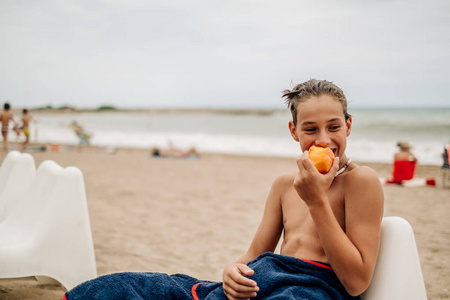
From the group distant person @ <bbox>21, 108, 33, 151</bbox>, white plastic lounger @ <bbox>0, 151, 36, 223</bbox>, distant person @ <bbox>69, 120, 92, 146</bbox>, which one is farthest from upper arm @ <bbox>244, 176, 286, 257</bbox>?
distant person @ <bbox>69, 120, 92, 146</bbox>

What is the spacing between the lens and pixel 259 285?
149cm

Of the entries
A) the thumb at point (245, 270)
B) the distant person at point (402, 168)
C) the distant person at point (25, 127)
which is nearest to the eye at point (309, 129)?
the thumb at point (245, 270)

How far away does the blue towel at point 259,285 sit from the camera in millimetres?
1440

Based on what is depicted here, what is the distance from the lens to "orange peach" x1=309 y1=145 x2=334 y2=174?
57.3 inches

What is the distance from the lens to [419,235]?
217 inches

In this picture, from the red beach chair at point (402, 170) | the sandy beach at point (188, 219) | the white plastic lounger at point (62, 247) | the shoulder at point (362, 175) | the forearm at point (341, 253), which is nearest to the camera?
the forearm at point (341, 253)

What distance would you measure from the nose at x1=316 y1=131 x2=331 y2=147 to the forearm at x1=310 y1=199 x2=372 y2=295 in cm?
27

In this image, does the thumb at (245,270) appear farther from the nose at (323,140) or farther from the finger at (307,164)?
the nose at (323,140)

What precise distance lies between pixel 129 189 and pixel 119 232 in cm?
329

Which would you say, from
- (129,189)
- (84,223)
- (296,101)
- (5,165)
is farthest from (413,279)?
(129,189)

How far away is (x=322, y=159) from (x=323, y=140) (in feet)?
0.44

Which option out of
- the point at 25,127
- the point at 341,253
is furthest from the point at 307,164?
the point at 25,127

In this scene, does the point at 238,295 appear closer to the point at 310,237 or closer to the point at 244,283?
the point at 244,283

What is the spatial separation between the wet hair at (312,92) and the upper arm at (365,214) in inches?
13.7
